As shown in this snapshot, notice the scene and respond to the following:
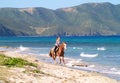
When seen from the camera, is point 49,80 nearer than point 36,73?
Yes

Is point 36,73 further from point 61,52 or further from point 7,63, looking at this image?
point 61,52

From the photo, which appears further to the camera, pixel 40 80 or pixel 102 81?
pixel 102 81

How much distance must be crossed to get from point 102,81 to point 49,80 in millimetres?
3199

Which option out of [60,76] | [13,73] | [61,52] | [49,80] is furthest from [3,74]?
[61,52]

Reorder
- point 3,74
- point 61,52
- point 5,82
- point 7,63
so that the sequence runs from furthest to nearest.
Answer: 1. point 61,52
2. point 7,63
3. point 3,74
4. point 5,82

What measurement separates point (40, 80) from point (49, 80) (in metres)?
0.62

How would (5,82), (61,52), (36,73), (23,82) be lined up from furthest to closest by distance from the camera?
Result: (61,52) → (36,73) → (23,82) → (5,82)

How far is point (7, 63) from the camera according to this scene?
77.8 ft

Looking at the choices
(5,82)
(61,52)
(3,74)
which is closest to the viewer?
(5,82)

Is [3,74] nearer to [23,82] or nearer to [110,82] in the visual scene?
[23,82]

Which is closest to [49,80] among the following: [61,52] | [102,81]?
[102,81]

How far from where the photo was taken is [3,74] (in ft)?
62.1

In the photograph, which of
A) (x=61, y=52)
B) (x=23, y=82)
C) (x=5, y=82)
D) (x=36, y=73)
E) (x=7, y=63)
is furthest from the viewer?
(x=61, y=52)

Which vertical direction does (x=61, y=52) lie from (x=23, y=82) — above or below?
below
